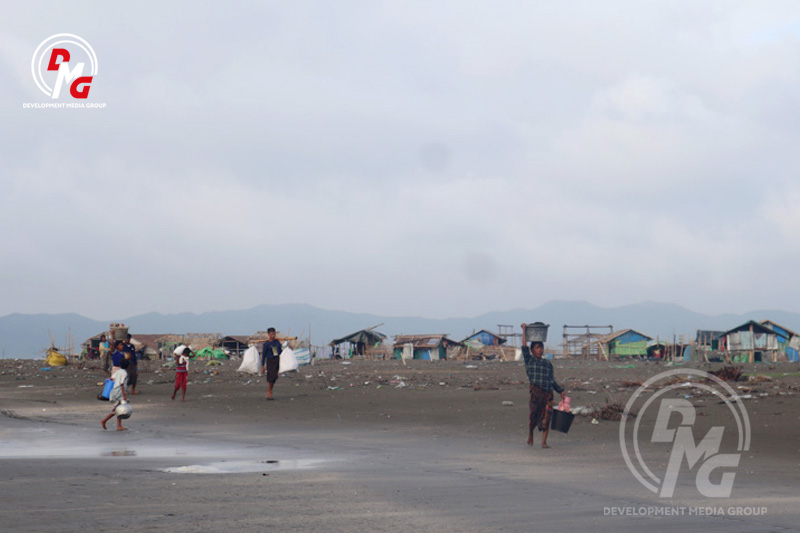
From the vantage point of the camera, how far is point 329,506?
791 cm

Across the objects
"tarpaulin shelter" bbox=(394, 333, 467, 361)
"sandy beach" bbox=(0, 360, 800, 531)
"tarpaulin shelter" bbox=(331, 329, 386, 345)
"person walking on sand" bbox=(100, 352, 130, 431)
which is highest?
"tarpaulin shelter" bbox=(331, 329, 386, 345)

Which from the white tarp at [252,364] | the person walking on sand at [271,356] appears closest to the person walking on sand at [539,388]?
the person walking on sand at [271,356]

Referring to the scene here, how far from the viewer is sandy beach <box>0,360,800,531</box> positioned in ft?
24.0

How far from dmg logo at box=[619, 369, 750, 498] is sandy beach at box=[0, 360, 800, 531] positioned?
7.2 inches

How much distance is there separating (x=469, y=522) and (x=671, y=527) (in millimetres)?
1655

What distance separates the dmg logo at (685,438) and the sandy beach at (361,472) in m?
0.18

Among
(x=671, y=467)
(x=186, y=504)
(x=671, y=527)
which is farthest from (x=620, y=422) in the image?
(x=186, y=504)

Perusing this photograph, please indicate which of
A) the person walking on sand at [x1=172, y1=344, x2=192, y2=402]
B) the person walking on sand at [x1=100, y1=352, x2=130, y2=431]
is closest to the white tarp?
the person walking on sand at [x1=172, y1=344, x2=192, y2=402]

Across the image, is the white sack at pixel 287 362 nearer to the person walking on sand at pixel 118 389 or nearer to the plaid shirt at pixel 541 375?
the person walking on sand at pixel 118 389

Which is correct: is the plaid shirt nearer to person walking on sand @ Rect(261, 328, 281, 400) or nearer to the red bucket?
the red bucket

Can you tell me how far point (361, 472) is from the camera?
34.1 ft

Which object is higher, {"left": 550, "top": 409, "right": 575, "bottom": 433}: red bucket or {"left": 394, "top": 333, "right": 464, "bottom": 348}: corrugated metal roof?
{"left": 394, "top": 333, "right": 464, "bottom": 348}: corrugated metal roof

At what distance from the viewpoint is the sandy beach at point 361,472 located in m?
7.31

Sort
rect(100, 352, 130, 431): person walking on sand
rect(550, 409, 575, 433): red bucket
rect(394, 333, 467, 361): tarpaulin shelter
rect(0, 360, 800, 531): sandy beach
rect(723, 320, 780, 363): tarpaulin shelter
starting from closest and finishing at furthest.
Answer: rect(0, 360, 800, 531): sandy beach < rect(550, 409, 575, 433): red bucket < rect(100, 352, 130, 431): person walking on sand < rect(723, 320, 780, 363): tarpaulin shelter < rect(394, 333, 467, 361): tarpaulin shelter
